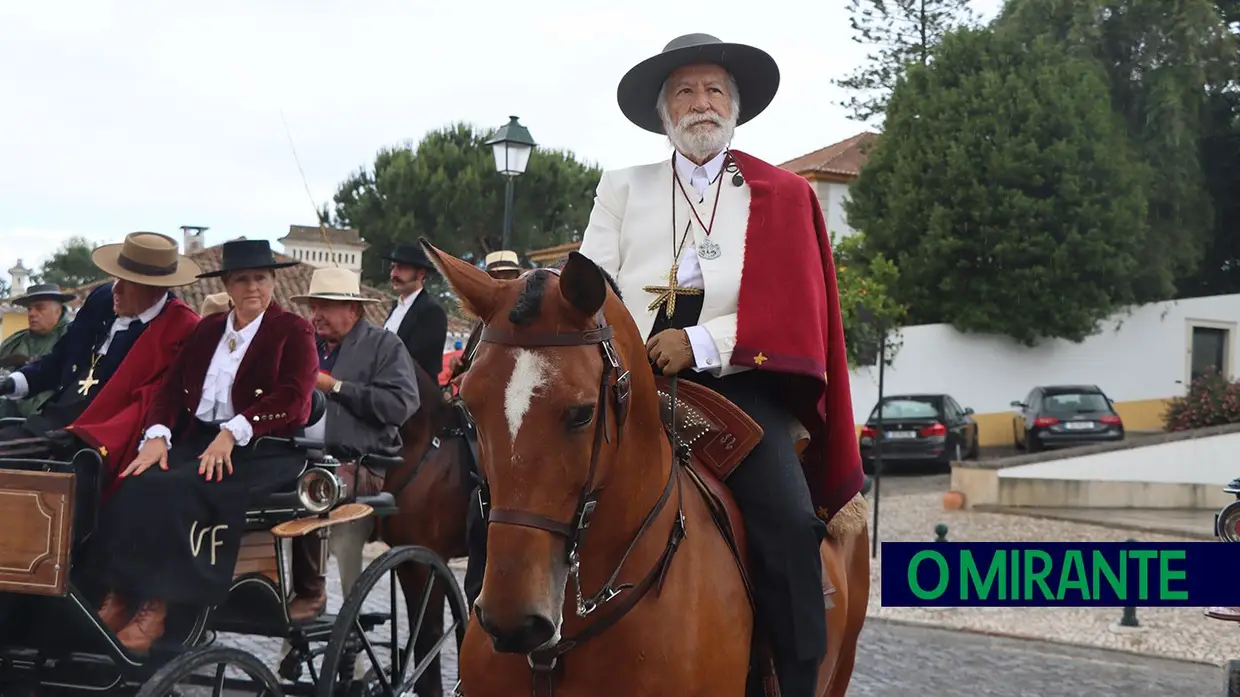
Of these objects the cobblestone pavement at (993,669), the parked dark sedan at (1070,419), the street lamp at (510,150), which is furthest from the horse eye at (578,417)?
the parked dark sedan at (1070,419)

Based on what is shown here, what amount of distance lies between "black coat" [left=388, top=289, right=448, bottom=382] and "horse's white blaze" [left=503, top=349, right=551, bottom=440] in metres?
5.23

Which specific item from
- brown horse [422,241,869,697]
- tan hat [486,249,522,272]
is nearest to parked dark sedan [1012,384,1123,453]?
tan hat [486,249,522,272]

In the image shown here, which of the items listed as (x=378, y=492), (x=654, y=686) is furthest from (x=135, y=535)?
(x=654, y=686)

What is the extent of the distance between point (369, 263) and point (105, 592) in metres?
42.1

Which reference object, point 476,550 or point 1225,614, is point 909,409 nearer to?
point 1225,614

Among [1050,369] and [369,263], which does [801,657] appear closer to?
[1050,369]

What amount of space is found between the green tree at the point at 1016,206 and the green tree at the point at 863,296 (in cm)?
96

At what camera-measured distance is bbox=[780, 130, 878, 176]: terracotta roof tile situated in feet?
144

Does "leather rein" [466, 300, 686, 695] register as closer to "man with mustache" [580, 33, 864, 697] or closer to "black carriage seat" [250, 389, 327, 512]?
"man with mustache" [580, 33, 864, 697]

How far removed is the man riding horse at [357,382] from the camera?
6.91 m

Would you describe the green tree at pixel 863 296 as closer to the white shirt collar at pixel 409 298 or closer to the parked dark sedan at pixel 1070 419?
the parked dark sedan at pixel 1070 419

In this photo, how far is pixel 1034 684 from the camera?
27.3 feet

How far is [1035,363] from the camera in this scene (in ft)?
98.3

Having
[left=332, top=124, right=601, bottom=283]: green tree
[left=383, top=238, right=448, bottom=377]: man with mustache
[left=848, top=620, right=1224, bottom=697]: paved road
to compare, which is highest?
[left=332, top=124, right=601, bottom=283]: green tree
